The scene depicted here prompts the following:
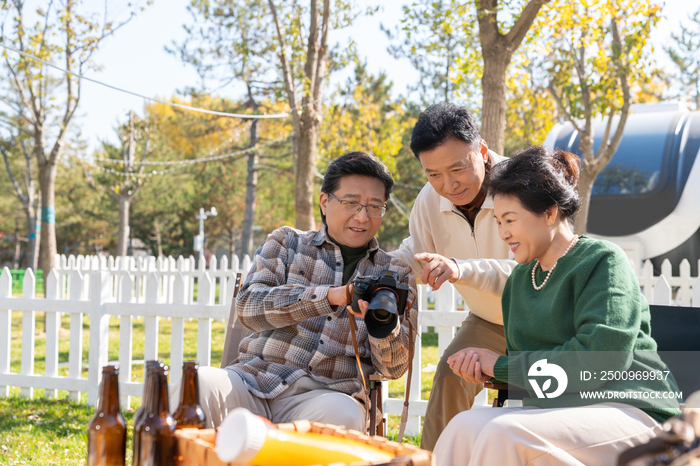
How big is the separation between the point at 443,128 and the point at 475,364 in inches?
46.5

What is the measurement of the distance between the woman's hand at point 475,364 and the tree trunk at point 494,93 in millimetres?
3638

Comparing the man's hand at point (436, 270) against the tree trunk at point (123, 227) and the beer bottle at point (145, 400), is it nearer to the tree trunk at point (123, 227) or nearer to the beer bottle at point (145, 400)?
the beer bottle at point (145, 400)

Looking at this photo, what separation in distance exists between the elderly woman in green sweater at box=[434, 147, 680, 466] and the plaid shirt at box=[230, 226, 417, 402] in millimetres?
551

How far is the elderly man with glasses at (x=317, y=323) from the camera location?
8.05ft

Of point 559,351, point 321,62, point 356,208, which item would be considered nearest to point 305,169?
point 321,62

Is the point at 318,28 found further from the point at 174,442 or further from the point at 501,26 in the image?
the point at 174,442

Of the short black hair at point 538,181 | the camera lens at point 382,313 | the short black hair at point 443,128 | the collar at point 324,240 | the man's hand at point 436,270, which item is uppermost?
the short black hair at point 443,128

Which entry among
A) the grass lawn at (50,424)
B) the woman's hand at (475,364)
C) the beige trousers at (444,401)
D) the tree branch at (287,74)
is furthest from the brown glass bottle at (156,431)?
the tree branch at (287,74)

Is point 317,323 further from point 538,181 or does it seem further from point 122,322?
point 122,322

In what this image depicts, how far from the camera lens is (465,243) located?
10.7 feet

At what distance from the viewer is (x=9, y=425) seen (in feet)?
14.9

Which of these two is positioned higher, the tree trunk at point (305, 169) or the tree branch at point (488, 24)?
the tree branch at point (488, 24)

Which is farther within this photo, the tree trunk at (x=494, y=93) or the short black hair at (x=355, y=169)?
the tree trunk at (x=494, y=93)

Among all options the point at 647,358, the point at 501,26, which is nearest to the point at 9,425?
the point at 647,358
